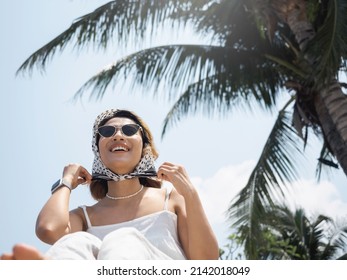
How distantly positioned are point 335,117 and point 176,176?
432 cm

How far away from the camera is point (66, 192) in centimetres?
206

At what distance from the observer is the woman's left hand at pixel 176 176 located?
1.98 metres

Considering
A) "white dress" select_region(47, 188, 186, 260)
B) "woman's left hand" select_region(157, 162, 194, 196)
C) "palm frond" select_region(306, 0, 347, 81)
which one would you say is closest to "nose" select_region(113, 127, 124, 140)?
"woman's left hand" select_region(157, 162, 194, 196)

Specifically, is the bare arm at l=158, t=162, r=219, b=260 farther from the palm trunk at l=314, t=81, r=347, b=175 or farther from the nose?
the palm trunk at l=314, t=81, r=347, b=175

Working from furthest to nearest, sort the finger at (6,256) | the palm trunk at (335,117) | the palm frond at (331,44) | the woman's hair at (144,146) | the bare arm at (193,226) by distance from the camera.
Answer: the palm trunk at (335,117) → the palm frond at (331,44) → the woman's hair at (144,146) → the bare arm at (193,226) → the finger at (6,256)

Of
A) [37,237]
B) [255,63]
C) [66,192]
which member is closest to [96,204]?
[66,192]

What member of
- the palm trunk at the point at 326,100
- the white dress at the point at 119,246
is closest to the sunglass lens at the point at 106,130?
the white dress at the point at 119,246

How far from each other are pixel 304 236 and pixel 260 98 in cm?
725

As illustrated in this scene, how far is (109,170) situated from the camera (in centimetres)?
218

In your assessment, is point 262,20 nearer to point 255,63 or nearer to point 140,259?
point 255,63

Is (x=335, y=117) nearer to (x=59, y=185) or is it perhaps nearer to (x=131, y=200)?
(x=131, y=200)

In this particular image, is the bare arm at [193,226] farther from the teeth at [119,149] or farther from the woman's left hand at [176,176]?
the teeth at [119,149]

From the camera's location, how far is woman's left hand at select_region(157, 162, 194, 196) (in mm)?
1978
